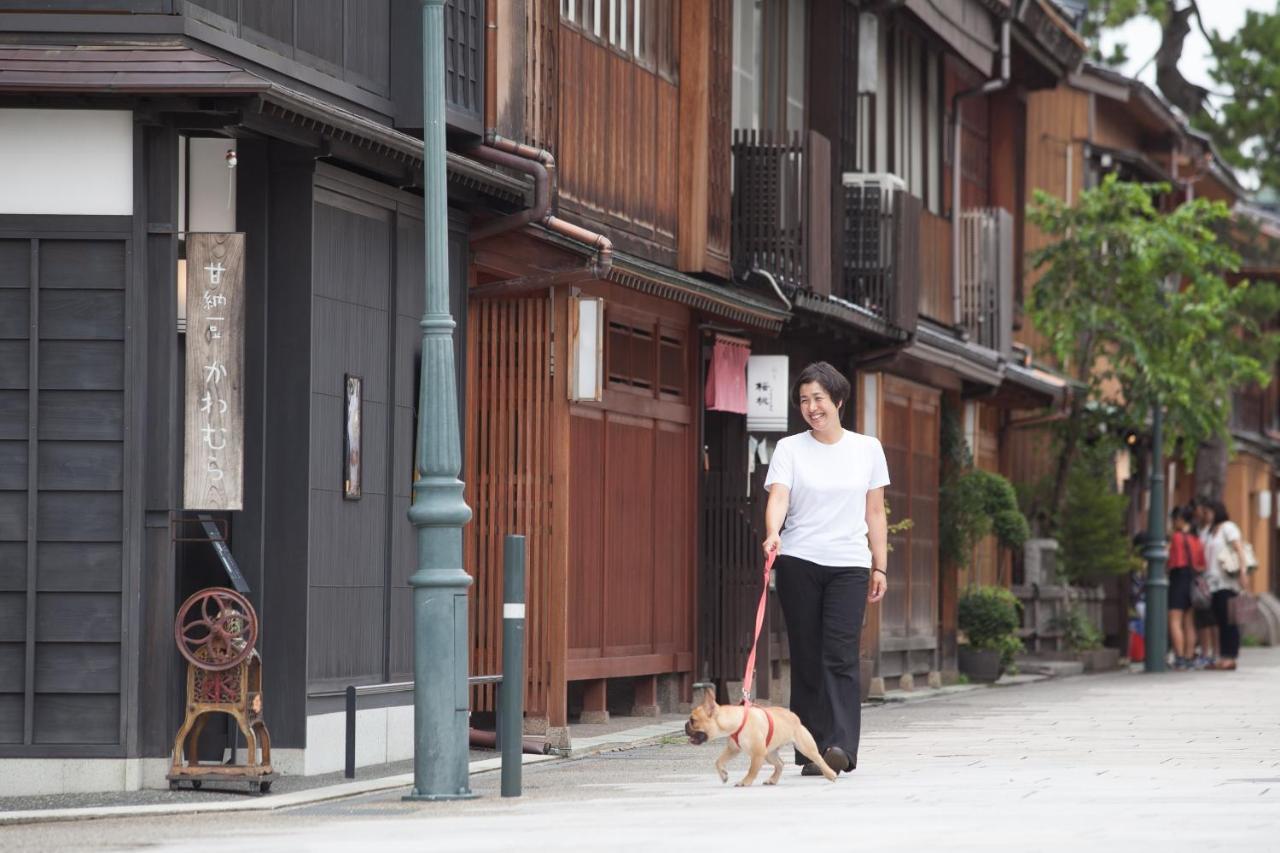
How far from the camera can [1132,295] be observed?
28641 mm

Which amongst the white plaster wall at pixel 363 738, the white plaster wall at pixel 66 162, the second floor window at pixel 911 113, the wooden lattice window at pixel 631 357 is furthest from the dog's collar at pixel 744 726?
the second floor window at pixel 911 113

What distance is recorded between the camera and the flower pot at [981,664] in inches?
990

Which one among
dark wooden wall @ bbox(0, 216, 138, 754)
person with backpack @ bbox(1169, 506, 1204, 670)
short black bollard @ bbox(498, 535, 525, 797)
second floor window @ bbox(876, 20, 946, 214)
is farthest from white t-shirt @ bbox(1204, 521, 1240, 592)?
dark wooden wall @ bbox(0, 216, 138, 754)

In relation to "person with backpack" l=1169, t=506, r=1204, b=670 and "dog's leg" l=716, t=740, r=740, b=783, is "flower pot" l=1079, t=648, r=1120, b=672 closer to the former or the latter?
"person with backpack" l=1169, t=506, r=1204, b=670

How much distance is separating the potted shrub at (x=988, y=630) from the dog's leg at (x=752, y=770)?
532 inches

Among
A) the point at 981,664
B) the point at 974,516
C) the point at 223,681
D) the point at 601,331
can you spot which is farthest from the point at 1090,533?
the point at 223,681

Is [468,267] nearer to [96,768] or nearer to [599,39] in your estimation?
[599,39]

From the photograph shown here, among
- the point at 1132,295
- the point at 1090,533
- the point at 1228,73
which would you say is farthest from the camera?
the point at 1228,73

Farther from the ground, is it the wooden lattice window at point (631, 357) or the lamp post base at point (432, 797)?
the wooden lattice window at point (631, 357)

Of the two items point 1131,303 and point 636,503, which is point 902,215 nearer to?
point 636,503

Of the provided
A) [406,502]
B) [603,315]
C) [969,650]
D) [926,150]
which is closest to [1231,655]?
[969,650]

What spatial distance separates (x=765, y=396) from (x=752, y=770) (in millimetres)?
8704

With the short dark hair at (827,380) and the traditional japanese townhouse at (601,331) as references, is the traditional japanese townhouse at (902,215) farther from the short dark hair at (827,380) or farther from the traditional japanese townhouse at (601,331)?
the short dark hair at (827,380)

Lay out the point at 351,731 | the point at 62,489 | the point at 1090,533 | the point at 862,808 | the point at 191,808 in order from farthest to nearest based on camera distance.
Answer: the point at 1090,533
the point at 351,731
the point at 62,489
the point at 191,808
the point at 862,808
